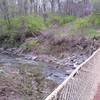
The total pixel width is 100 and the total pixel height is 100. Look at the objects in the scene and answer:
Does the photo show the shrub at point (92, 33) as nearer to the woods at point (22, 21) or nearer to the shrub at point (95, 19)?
the shrub at point (95, 19)

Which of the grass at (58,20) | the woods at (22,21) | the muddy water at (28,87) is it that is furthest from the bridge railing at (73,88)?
the grass at (58,20)

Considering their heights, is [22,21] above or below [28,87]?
below

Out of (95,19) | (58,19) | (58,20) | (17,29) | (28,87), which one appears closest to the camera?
(28,87)

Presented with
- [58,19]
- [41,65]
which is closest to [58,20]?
[58,19]

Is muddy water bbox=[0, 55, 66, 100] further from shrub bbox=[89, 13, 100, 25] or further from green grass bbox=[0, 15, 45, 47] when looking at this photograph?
green grass bbox=[0, 15, 45, 47]

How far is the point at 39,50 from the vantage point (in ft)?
107

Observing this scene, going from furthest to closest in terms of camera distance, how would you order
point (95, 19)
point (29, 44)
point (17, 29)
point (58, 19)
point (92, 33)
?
1. point (58, 19)
2. point (17, 29)
3. point (95, 19)
4. point (29, 44)
5. point (92, 33)

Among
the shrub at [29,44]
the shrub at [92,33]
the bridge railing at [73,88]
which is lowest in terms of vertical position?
the shrub at [29,44]

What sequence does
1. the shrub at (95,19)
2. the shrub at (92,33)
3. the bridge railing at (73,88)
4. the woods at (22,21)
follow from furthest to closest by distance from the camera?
the woods at (22,21) < the shrub at (95,19) < the shrub at (92,33) < the bridge railing at (73,88)

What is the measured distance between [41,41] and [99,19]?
7669mm

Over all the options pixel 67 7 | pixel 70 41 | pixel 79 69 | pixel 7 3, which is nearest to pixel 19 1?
pixel 67 7

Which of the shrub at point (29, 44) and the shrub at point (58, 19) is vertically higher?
Result: the shrub at point (58, 19)

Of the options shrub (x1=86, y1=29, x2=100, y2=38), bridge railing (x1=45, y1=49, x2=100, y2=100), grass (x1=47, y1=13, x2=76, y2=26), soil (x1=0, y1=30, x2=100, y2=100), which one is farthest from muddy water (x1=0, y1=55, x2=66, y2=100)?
grass (x1=47, y1=13, x2=76, y2=26)

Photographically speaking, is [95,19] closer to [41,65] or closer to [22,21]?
[22,21]
